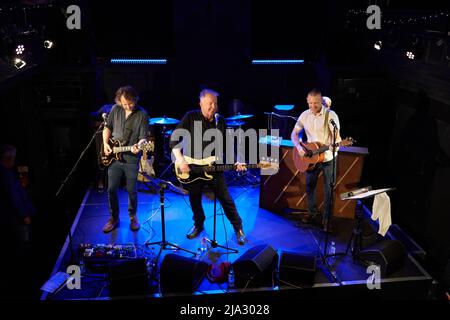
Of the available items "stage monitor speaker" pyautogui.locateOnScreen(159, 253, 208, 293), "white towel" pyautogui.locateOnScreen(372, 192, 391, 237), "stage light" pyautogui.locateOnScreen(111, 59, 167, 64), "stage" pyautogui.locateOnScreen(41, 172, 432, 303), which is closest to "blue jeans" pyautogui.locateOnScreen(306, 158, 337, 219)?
"stage" pyautogui.locateOnScreen(41, 172, 432, 303)

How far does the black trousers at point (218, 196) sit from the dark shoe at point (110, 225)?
1.20m

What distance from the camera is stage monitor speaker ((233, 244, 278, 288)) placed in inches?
219

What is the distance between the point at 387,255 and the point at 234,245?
6.52 ft

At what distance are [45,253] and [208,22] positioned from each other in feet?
16.8

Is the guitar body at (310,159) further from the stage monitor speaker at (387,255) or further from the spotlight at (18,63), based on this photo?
the spotlight at (18,63)

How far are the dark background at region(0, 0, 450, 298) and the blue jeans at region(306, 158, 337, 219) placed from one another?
5.57ft

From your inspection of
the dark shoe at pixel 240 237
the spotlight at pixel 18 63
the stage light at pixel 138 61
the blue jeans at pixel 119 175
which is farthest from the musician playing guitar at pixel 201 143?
the stage light at pixel 138 61

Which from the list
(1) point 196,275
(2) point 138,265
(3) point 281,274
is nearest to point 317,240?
(3) point 281,274

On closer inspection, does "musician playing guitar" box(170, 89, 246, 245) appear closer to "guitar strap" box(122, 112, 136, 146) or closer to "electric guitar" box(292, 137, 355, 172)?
"guitar strap" box(122, 112, 136, 146)

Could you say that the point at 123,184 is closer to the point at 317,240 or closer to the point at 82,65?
the point at 82,65

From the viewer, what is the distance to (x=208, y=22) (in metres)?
9.24

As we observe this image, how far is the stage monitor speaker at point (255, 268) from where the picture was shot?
557 centimetres
